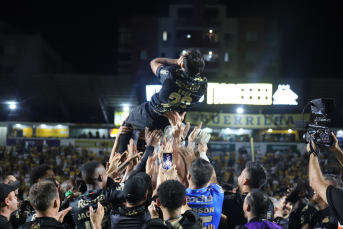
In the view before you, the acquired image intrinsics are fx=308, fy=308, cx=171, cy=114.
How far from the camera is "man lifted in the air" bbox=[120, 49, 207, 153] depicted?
13.0 ft

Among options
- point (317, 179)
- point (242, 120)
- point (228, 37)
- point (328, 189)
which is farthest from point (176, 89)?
point (228, 37)

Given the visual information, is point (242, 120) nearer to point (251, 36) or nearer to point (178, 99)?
point (178, 99)

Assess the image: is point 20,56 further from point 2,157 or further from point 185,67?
point 185,67

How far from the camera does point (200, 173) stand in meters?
3.12

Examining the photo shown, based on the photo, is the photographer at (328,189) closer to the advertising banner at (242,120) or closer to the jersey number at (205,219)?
the jersey number at (205,219)

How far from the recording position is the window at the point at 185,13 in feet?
130

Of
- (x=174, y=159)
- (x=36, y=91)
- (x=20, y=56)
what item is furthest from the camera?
(x=20, y=56)

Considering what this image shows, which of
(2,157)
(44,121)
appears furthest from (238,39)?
(2,157)

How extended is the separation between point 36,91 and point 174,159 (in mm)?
23259

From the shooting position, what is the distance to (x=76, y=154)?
19234 mm

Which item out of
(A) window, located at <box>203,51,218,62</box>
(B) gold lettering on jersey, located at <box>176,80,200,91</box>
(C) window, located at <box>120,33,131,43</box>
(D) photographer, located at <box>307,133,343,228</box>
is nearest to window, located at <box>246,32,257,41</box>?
(A) window, located at <box>203,51,218,62</box>

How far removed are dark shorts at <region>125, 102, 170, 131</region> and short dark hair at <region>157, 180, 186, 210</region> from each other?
226 cm

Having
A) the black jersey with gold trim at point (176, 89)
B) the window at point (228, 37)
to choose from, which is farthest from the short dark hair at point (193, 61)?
the window at point (228, 37)

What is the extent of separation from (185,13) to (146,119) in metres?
37.3
